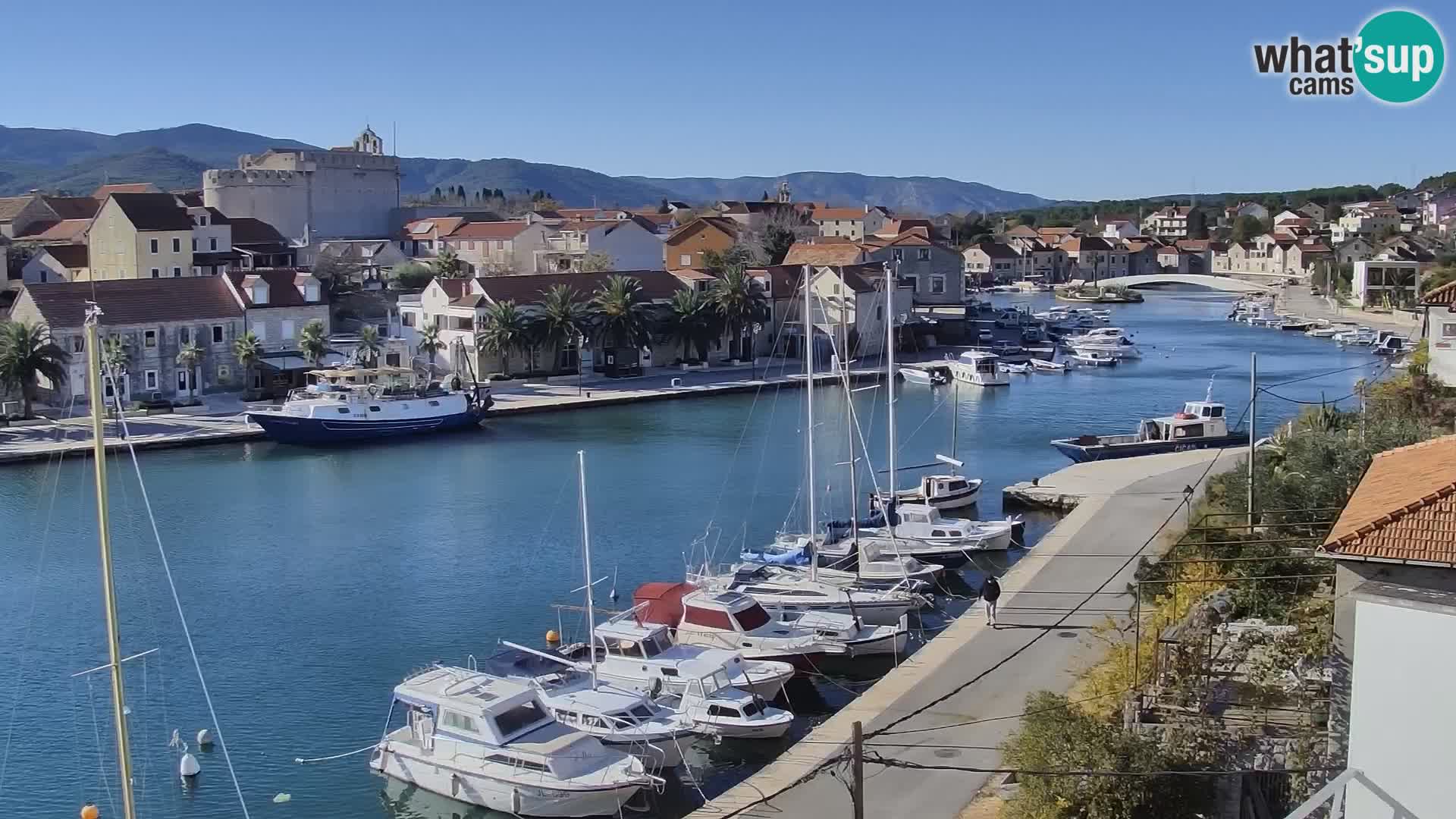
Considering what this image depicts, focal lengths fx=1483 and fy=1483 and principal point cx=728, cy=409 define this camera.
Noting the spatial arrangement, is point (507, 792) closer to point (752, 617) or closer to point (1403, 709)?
→ point (752, 617)

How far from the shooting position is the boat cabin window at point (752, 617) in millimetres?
17453

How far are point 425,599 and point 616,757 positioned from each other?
7.79m

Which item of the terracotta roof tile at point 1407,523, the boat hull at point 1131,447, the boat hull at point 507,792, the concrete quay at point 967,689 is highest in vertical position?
the terracotta roof tile at point 1407,523

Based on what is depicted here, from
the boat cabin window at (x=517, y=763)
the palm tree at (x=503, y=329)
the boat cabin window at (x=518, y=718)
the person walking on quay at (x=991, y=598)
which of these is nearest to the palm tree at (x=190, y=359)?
the palm tree at (x=503, y=329)

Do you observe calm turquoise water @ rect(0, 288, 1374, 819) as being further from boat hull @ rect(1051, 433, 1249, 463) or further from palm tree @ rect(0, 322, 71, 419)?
palm tree @ rect(0, 322, 71, 419)

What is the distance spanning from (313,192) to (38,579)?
175 feet

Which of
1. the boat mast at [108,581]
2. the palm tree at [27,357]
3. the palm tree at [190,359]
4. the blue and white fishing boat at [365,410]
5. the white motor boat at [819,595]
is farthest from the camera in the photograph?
the palm tree at [190,359]

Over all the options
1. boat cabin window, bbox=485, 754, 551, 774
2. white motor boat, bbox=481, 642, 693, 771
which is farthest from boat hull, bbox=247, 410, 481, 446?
boat cabin window, bbox=485, 754, 551, 774

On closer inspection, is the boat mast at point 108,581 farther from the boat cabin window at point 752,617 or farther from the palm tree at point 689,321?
the palm tree at point 689,321

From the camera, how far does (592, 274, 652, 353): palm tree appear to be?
46.1 metres

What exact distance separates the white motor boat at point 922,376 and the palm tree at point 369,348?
57.1ft

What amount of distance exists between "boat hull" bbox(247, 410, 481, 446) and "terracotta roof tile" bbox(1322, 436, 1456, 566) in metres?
29.9

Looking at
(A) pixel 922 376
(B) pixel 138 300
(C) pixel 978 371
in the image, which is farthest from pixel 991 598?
(A) pixel 922 376

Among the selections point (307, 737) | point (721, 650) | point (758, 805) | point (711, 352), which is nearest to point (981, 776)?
point (758, 805)
